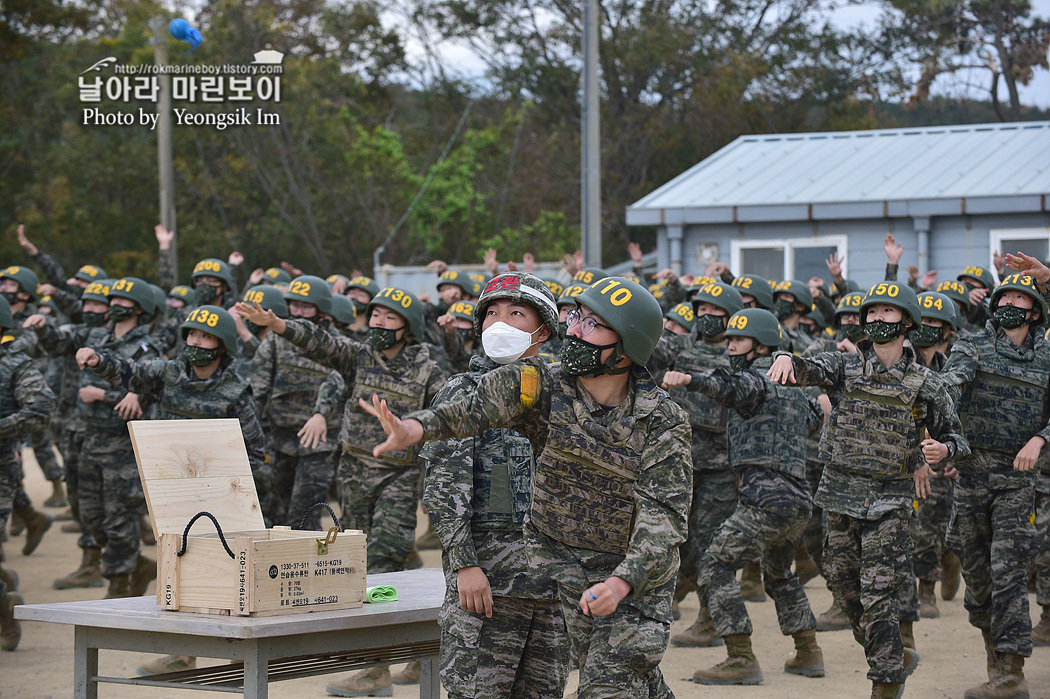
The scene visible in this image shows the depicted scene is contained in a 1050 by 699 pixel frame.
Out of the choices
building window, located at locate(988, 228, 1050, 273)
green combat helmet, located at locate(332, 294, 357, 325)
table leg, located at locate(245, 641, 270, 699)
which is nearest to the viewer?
table leg, located at locate(245, 641, 270, 699)

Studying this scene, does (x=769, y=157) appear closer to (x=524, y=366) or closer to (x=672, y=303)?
(x=672, y=303)

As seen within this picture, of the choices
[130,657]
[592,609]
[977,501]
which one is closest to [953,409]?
[977,501]

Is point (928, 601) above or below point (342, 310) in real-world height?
below

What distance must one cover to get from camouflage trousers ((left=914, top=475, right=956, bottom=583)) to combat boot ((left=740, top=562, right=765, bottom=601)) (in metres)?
1.47

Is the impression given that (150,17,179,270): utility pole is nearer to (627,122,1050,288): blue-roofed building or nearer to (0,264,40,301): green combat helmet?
(0,264,40,301): green combat helmet

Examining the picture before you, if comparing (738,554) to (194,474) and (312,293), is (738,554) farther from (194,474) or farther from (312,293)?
(312,293)

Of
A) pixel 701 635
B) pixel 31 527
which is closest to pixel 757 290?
pixel 701 635

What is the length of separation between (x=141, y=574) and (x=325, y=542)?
5295 millimetres

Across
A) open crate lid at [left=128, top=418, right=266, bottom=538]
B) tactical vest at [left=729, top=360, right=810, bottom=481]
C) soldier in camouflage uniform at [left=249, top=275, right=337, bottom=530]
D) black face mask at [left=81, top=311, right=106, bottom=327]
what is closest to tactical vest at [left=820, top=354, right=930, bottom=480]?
tactical vest at [left=729, top=360, right=810, bottom=481]

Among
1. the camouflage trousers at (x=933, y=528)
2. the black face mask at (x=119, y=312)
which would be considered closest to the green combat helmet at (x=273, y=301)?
the black face mask at (x=119, y=312)

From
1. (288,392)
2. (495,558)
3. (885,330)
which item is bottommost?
(495,558)

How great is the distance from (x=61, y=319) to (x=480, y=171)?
2270 cm

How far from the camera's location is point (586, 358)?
482cm

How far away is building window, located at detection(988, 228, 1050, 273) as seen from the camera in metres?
16.8
